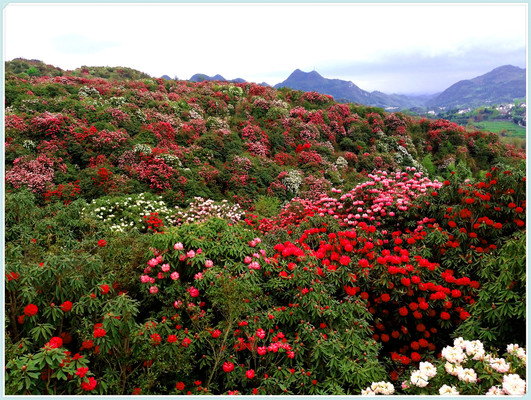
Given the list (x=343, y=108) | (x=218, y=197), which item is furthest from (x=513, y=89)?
(x=218, y=197)

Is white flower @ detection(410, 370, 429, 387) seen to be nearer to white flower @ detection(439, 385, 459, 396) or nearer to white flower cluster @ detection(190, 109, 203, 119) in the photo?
white flower @ detection(439, 385, 459, 396)

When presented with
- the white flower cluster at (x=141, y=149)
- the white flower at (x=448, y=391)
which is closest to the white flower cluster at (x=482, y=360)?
the white flower at (x=448, y=391)

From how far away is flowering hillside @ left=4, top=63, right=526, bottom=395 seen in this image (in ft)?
9.25

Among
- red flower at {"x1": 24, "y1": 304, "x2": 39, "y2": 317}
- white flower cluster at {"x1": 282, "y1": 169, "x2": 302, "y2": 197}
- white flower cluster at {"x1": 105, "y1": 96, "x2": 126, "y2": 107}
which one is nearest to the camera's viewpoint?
red flower at {"x1": 24, "y1": 304, "x2": 39, "y2": 317}

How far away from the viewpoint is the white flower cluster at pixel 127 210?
7.60 metres

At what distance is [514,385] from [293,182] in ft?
30.6

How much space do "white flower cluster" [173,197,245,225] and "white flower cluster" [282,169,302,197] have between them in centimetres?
256

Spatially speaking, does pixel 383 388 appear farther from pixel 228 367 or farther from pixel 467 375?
pixel 228 367

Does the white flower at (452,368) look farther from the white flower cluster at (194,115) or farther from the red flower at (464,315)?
the white flower cluster at (194,115)

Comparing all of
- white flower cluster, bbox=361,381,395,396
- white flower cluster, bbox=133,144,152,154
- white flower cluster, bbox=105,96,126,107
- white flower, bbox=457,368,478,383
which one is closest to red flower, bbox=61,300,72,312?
white flower cluster, bbox=361,381,395,396

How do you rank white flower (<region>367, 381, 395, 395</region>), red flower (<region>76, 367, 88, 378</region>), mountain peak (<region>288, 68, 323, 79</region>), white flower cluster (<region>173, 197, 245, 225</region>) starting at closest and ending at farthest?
red flower (<region>76, 367, 88, 378</region>), white flower (<region>367, 381, 395, 395</region>), white flower cluster (<region>173, 197, 245, 225</region>), mountain peak (<region>288, 68, 323, 79</region>)

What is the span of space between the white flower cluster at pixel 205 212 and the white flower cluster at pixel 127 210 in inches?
11.7

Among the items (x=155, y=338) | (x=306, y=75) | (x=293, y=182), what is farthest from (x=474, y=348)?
(x=306, y=75)

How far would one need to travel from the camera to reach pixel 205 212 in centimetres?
862
